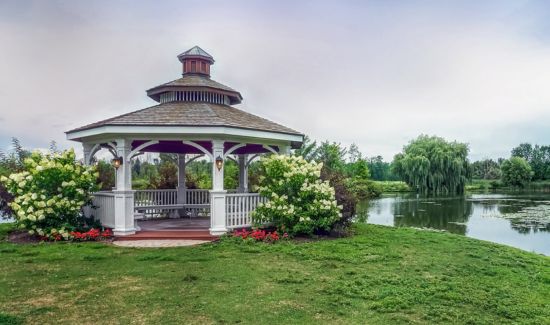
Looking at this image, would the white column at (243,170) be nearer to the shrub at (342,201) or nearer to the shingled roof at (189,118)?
the shingled roof at (189,118)

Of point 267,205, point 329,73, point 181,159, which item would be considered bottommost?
point 267,205

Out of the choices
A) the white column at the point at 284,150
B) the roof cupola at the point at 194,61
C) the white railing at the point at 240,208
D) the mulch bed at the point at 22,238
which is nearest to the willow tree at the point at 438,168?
the white column at the point at 284,150

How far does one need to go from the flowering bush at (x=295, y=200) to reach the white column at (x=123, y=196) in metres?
2.61

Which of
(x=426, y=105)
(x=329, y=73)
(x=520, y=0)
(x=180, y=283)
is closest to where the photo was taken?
(x=180, y=283)

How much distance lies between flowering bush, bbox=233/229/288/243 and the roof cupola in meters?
5.28

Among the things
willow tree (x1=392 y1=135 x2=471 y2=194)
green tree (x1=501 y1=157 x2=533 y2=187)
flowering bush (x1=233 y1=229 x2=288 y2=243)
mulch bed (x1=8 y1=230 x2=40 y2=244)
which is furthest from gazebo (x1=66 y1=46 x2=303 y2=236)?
green tree (x1=501 y1=157 x2=533 y2=187)

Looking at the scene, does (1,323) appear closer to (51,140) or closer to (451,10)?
(51,140)

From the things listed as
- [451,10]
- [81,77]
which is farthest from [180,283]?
[451,10]

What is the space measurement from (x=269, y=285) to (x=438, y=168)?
2970 cm

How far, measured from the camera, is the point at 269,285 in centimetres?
482

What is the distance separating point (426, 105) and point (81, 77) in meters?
18.2

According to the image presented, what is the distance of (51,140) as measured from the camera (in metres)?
12.2

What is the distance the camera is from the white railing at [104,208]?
8398mm

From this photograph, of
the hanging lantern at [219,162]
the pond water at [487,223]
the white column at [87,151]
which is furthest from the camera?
the pond water at [487,223]
